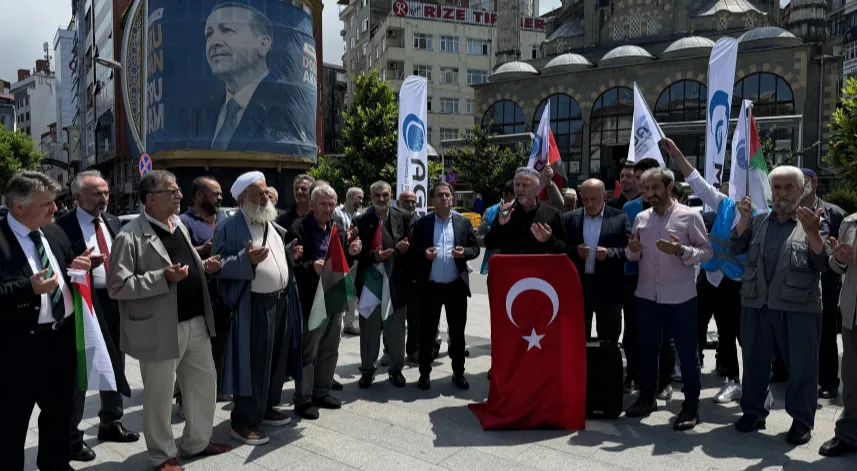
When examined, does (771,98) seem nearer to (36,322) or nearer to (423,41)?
(423,41)

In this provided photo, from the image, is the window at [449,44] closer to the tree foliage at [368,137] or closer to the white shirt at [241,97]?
the white shirt at [241,97]

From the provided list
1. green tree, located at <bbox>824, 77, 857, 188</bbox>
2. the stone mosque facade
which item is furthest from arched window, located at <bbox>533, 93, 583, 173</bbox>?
green tree, located at <bbox>824, 77, 857, 188</bbox>

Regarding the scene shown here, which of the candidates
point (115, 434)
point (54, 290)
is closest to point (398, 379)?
point (115, 434)

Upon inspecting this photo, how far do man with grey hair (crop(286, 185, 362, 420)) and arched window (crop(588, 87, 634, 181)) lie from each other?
37749 millimetres

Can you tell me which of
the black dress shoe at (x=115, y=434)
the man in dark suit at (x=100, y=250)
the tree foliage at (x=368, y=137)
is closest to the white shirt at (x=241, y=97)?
the tree foliage at (x=368, y=137)

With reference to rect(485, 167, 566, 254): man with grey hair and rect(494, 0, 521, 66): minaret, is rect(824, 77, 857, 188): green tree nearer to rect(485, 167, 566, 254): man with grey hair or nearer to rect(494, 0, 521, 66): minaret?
rect(485, 167, 566, 254): man with grey hair

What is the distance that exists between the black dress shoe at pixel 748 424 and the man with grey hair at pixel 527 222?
200 centimetres

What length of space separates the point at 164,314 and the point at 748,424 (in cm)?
456

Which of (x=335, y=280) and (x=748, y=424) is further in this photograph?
(x=335, y=280)

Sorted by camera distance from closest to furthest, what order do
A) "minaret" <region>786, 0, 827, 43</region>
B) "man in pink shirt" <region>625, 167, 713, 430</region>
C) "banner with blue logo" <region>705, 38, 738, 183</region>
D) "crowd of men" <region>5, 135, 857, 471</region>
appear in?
"crowd of men" <region>5, 135, 857, 471</region>, "man in pink shirt" <region>625, 167, 713, 430</region>, "banner with blue logo" <region>705, 38, 738, 183</region>, "minaret" <region>786, 0, 827, 43</region>

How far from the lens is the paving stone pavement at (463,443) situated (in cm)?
442

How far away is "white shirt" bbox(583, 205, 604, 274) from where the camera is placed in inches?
231

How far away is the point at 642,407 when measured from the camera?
544cm

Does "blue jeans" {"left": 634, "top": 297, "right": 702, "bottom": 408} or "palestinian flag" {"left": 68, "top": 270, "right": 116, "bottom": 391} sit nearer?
"palestinian flag" {"left": 68, "top": 270, "right": 116, "bottom": 391}
